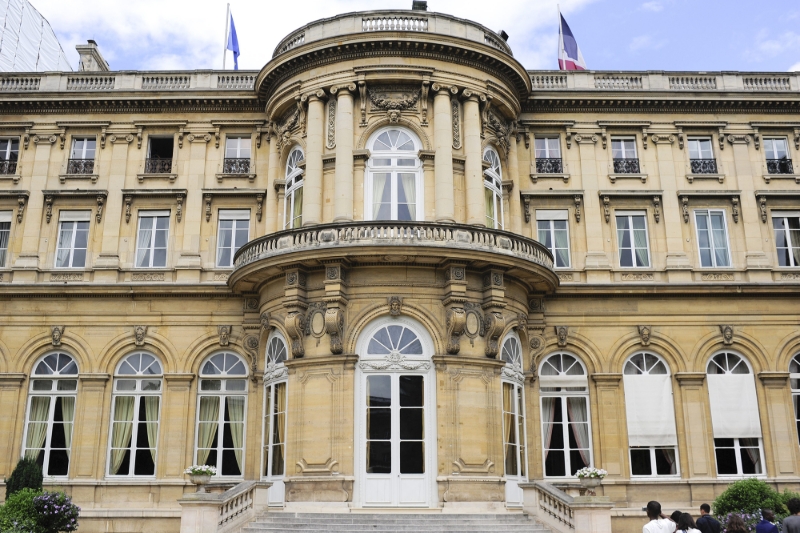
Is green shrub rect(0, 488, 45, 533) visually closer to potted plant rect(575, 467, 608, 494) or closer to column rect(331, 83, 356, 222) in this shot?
column rect(331, 83, 356, 222)

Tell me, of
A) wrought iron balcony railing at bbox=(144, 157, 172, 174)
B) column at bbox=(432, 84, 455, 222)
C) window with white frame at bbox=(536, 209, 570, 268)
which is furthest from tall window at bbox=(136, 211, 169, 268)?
window with white frame at bbox=(536, 209, 570, 268)

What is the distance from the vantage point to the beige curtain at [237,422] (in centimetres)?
2412

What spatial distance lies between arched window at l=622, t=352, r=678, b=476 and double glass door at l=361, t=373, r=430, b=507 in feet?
24.6

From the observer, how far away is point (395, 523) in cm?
1903

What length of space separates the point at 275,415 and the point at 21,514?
6.98 meters

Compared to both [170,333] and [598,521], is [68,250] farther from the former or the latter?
[598,521]

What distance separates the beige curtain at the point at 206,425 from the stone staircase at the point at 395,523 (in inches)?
186

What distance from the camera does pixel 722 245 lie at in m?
26.3

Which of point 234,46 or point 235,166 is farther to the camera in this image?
point 234,46

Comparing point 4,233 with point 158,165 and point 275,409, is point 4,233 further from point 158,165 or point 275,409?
point 275,409

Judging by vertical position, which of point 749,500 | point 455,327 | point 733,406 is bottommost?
point 749,500

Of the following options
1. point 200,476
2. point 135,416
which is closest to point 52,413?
point 135,416

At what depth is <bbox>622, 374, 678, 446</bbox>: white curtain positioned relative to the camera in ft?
79.6

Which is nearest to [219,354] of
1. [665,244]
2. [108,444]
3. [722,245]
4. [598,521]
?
[108,444]
